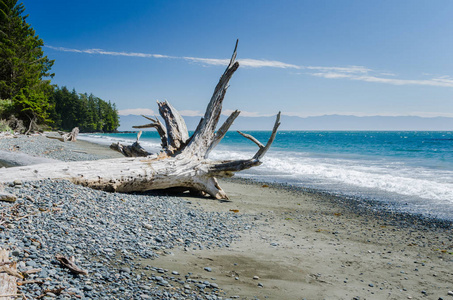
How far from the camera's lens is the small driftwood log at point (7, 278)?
2.68m

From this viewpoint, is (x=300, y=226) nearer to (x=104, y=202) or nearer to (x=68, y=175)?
(x=104, y=202)

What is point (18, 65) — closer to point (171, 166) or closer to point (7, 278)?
point (171, 166)

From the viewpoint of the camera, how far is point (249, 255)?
482 centimetres

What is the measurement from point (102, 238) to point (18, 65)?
36117 mm

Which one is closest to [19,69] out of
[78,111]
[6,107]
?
[6,107]

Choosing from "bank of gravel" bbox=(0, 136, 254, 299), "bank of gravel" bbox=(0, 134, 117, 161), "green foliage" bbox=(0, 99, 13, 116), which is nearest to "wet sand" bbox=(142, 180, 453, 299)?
"bank of gravel" bbox=(0, 136, 254, 299)

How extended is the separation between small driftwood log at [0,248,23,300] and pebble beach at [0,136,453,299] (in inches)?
4.1

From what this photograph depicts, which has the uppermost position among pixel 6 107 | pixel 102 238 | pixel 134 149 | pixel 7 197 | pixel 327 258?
pixel 6 107

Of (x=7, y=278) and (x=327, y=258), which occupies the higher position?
(x=7, y=278)

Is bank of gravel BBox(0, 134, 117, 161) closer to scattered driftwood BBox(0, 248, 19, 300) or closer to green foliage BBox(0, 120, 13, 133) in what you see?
green foliage BBox(0, 120, 13, 133)

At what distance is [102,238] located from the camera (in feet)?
14.3

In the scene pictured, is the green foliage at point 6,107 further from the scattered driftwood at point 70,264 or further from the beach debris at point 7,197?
the scattered driftwood at point 70,264

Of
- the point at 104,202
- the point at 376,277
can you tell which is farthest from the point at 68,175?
the point at 376,277

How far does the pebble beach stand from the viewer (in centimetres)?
344
